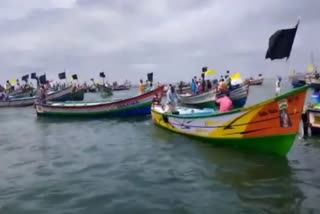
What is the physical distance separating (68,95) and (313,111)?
33713 mm

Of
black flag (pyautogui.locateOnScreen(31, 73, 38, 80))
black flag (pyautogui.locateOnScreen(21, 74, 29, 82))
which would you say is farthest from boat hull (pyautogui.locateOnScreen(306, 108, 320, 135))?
black flag (pyautogui.locateOnScreen(21, 74, 29, 82))

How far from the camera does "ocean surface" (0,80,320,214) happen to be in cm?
820

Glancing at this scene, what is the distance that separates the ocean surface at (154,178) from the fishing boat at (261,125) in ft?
1.26

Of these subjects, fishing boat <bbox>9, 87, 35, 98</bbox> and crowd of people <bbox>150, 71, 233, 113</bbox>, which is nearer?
crowd of people <bbox>150, 71, 233, 113</bbox>

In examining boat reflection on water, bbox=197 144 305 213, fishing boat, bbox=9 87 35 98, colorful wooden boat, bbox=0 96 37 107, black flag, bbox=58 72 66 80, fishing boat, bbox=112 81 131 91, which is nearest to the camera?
boat reflection on water, bbox=197 144 305 213

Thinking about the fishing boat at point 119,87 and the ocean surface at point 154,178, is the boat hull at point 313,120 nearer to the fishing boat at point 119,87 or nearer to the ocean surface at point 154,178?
the ocean surface at point 154,178

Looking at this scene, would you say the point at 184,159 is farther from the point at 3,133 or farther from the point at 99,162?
the point at 3,133

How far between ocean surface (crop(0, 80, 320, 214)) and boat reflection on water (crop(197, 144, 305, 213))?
19 mm

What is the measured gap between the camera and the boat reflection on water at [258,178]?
802 cm

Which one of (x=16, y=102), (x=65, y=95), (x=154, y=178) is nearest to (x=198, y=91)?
(x=65, y=95)

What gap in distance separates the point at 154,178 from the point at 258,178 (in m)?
2.62

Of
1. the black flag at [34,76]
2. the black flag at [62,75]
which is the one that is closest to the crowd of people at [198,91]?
the black flag at [62,75]

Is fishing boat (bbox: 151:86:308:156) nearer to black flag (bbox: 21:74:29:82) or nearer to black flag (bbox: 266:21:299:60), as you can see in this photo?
black flag (bbox: 266:21:299:60)

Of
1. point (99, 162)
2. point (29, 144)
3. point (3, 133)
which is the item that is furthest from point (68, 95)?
point (99, 162)
